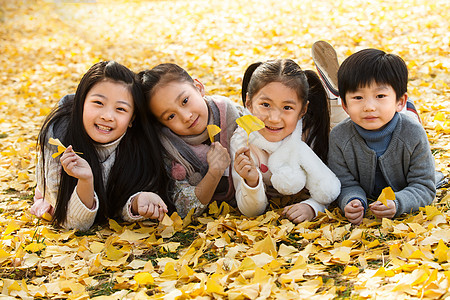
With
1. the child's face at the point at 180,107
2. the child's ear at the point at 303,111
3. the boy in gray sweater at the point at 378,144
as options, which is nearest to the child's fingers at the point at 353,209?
the boy in gray sweater at the point at 378,144

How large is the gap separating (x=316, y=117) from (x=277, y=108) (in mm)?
364

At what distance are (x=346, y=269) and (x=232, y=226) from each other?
2.56ft

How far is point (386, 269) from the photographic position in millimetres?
2121

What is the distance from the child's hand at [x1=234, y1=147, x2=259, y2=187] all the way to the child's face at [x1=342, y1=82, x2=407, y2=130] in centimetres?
60

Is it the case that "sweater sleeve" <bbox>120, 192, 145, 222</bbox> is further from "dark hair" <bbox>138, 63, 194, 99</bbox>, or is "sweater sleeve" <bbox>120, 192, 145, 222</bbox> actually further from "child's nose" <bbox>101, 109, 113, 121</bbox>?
"dark hair" <bbox>138, 63, 194, 99</bbox>

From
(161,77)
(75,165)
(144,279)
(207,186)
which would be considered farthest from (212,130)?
(144,279)

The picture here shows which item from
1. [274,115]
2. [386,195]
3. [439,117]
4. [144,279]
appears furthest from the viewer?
[439,117]

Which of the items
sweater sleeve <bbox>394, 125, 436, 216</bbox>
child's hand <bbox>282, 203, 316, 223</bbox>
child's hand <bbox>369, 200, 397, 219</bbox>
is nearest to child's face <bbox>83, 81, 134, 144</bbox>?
child's hand <bbox>282, 203, 316, 223</bbox>

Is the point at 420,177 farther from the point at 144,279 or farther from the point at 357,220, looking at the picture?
the point at 144,279

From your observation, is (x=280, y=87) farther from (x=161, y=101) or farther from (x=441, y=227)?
(x=441, y=227)

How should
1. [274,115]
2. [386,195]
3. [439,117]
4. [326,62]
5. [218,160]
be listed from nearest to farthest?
[386,195]
[274,115]
[218,160]
[326,62]
[439,117]

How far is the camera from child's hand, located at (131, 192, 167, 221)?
2.83m

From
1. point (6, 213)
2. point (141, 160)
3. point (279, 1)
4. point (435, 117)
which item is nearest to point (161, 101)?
point (141, 160)

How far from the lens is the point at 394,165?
278 cm
